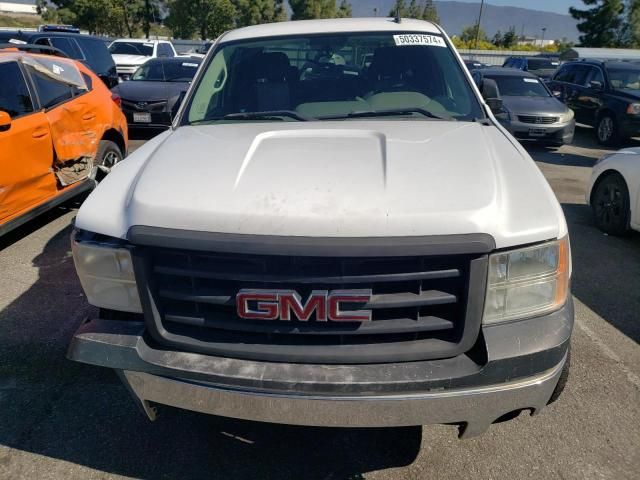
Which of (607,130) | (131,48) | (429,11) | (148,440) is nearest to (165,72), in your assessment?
(131,48)

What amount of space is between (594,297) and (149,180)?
362 centimetres

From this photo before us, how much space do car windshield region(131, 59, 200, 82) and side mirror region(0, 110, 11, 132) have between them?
24.0 ft

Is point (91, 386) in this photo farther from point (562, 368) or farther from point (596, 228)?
point (596, 228)

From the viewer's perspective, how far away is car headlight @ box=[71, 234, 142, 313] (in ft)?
6.96

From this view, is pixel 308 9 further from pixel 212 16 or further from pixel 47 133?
pixel 47 133

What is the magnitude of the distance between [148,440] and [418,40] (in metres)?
2.96

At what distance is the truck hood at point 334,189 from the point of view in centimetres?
193

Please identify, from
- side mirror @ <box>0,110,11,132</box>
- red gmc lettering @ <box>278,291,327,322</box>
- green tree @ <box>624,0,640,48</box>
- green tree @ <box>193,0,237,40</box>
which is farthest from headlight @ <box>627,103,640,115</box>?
green tree @ <box>624,0,640,48</box>

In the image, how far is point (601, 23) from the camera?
4506cm

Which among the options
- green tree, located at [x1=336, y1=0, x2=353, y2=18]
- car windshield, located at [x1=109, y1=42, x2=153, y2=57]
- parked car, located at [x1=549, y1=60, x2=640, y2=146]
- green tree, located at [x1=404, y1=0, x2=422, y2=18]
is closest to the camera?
parked car, located at [x1=549, y1=60, x2=640, y2=146]

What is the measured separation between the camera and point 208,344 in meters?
2.11

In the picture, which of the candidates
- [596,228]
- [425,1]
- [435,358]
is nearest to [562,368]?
[435,358]

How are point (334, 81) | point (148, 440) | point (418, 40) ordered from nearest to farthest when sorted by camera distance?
point (148, 440) → point (334, 81) → point (418, 40)

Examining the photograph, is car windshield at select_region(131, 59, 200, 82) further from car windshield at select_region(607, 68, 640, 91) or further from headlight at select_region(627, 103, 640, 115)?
car windshield at select_region(607, 68, 640, 91)
